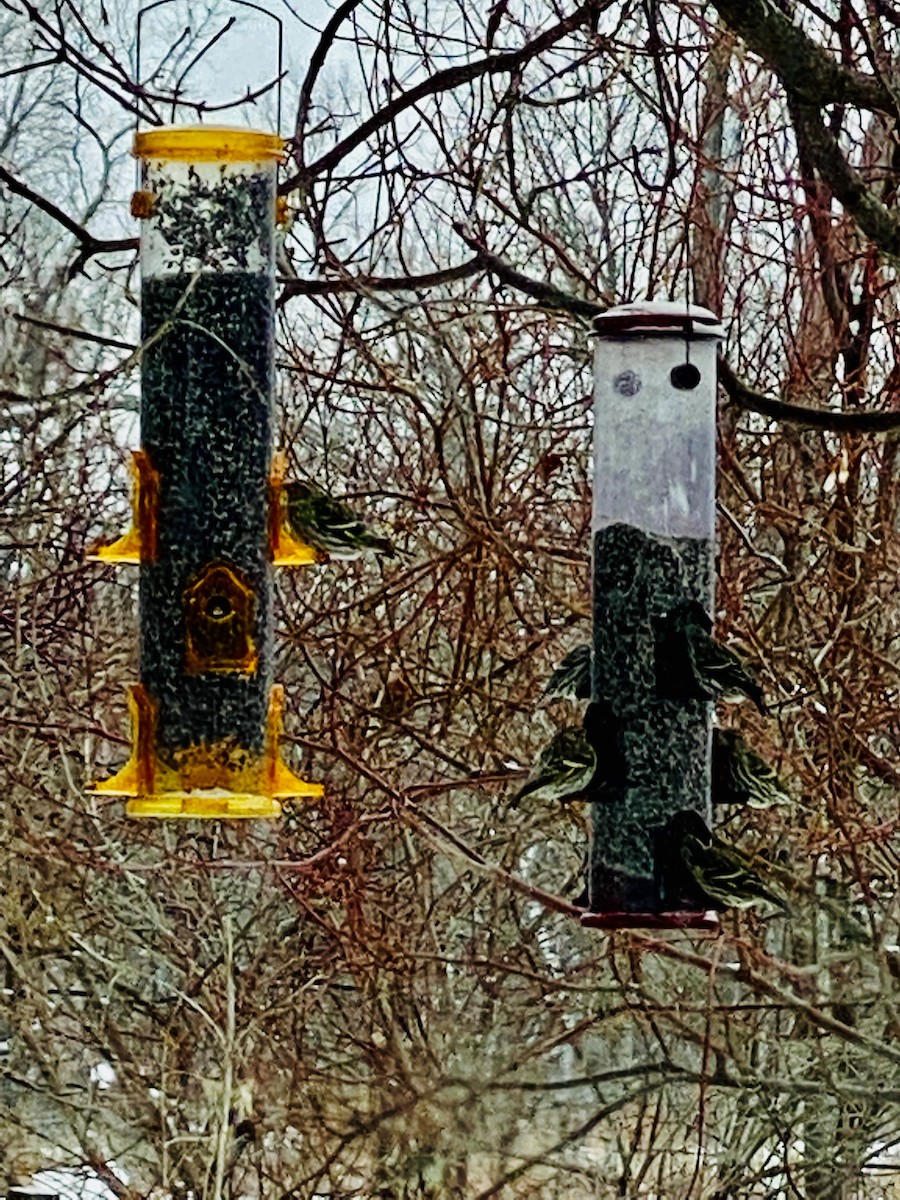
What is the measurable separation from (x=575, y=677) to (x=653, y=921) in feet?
1.43

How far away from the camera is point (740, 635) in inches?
161

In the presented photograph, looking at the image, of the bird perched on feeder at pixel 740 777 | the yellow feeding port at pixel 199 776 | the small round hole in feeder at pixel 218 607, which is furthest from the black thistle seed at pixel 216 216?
the bird perched on feeder at pixel 740 777

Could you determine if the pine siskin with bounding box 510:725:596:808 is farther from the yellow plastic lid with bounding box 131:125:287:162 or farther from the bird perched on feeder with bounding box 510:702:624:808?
the yellow plastic lid with bounding box 131:125:287:162

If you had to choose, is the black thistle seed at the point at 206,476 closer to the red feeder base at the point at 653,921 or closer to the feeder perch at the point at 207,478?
the feeder perch at the point at 207,478

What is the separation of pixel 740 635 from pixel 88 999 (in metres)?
2.14

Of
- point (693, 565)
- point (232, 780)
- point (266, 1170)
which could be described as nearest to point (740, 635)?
point (693, 565)

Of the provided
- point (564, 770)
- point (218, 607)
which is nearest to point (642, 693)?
point (564, 770)

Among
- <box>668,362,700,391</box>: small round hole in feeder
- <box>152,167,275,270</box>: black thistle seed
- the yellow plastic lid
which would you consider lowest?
<box>668,362,700,391</box>: small round hole in feeder

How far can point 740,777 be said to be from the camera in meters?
2.89

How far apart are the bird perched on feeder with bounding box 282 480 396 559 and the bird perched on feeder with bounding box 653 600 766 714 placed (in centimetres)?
41

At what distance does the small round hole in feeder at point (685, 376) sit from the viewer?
2824mm

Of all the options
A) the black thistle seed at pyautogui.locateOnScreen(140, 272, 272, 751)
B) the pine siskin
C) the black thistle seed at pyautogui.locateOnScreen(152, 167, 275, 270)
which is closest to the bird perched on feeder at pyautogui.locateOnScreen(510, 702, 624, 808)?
the pine siskin

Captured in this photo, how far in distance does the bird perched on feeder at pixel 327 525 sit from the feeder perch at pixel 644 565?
33 cm

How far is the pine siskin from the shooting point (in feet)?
8.92
